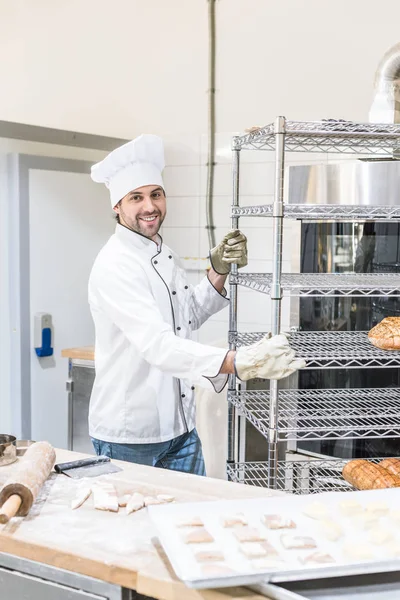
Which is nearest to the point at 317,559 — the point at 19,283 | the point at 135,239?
the point at 135,239

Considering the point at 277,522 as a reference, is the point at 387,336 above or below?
above

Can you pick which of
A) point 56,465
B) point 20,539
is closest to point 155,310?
point 56,465

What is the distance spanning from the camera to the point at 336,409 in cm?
214

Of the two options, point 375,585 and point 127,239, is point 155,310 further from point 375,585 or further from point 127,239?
point 375,585

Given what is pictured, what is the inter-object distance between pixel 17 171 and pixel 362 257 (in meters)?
1.91

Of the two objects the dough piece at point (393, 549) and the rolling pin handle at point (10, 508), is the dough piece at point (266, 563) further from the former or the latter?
the rolling pin handle at point (10, 508)

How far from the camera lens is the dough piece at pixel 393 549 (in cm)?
Answer: 121

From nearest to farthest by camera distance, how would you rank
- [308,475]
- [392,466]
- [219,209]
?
1. [392,466]
2. [308,475]
3. [219,209]

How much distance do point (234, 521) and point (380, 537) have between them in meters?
0.28

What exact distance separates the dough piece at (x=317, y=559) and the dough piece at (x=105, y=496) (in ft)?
1.54

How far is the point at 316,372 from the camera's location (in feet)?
8.22

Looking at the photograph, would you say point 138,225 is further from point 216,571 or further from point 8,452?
point 216,571

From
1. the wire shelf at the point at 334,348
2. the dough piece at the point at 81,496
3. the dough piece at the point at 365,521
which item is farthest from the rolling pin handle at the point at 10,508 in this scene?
the wire shelf at the point at 334,348

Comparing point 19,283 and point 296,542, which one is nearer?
point 296,542
